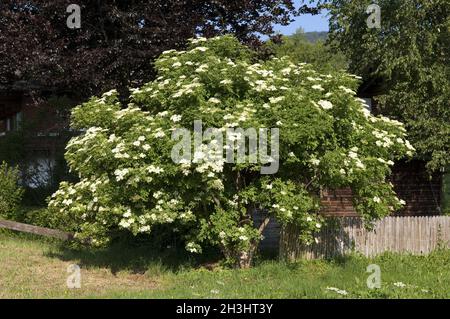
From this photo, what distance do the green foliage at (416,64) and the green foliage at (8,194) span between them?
8860 mm

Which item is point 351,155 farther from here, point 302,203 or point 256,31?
point 256,31

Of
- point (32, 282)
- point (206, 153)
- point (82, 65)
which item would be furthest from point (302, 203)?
point (82, 65)

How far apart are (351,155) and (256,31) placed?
18.6 feet

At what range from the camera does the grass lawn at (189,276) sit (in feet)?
25.6

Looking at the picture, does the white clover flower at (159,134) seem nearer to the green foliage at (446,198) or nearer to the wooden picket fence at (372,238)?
the wooden picket fence at (372,238)

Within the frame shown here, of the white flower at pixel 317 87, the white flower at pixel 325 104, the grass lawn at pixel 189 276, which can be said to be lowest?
the grass lawn at pixel 189 276

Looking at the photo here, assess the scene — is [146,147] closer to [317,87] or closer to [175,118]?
[175,118]

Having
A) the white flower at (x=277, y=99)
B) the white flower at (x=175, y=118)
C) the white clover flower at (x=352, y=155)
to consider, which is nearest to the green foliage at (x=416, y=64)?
the white clover flower at (x=352, y=155)

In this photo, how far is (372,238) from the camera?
1123 cm

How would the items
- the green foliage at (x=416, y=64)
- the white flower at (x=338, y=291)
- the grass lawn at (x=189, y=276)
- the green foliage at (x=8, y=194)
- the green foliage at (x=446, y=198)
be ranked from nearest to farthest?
the white flower at (x=338, y=291), the grass lawn at (x=189, y=276), the green foliage at (x=8, y=194), the green foliage at (x=416, y=64), the green foliage at (x=446, y=198)

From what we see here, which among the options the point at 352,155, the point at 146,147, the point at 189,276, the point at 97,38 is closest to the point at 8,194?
the point at 97,38

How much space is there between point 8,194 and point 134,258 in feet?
14.3
